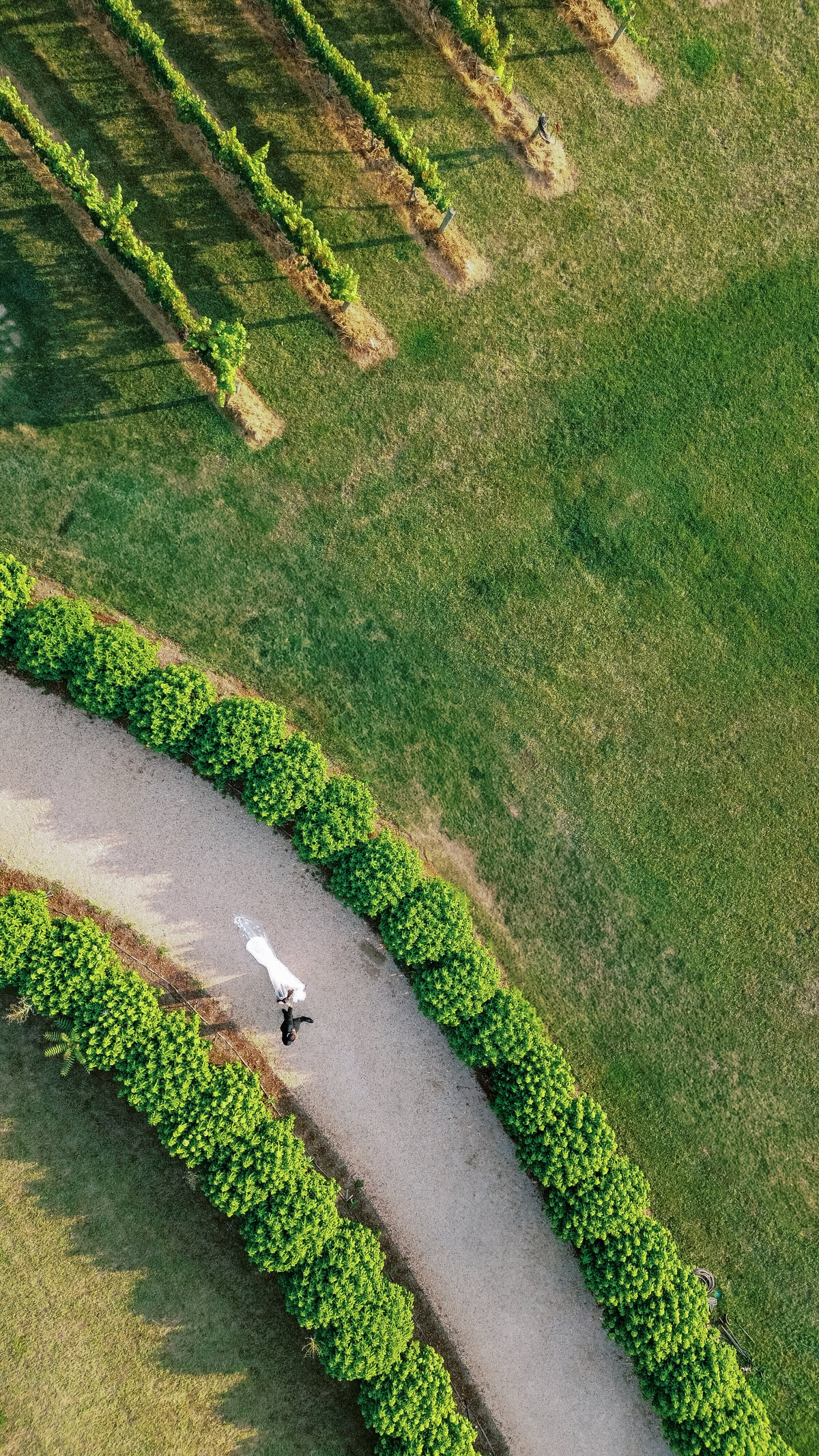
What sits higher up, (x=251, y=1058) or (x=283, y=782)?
(x=283, y=782)

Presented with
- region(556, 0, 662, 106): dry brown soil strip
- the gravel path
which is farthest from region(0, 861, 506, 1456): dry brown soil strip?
region(556, 0, 662, 106): dry brown soil strip

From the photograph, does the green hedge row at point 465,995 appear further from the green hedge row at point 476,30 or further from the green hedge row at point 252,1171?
the green hedge row at point 476,30

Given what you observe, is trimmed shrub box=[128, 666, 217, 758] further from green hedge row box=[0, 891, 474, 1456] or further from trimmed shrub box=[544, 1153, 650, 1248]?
trimmed shrub box=[544, 1153, 650, 1248]

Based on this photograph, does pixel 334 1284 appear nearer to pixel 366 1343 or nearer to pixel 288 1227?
pixel 366 1343

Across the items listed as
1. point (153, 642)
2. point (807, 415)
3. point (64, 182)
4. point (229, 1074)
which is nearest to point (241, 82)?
point (64, 182)

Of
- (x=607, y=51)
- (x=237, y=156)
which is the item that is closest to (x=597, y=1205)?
(x=237, y=156)

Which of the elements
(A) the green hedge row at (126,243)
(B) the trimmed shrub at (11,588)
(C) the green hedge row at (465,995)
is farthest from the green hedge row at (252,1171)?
(A) the green hedge row at (126,243)
